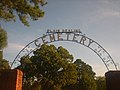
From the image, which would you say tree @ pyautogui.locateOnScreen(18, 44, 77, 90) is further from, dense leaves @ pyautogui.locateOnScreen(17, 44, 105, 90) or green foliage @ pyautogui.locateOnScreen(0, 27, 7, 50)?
green foliage @ pyautogui.locateOnScreen(0, 27, 7, 50)

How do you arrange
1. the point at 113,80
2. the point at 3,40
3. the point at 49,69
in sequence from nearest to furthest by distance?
the point at 113,80 → the point at 3,40 → the point at 49,69

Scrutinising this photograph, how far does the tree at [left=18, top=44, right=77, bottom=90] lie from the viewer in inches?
1580

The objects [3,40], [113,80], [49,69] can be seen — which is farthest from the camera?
[49,69]

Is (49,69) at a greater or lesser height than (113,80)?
greater

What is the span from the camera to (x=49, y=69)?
4041 cm

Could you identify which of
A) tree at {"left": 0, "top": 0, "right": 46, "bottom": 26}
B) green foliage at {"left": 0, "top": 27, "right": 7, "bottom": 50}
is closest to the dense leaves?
green foliage at {"left": 0, "top": 27, "right": 7, "bottom": 50}

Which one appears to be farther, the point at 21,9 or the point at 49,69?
the point at 49,69

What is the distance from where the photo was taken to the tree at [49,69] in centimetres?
4012

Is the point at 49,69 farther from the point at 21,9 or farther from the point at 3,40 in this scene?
the point at 21,9

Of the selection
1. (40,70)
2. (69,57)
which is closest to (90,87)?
(69,57)

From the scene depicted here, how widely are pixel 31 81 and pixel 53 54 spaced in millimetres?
5576

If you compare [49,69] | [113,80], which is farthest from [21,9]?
[49,69]

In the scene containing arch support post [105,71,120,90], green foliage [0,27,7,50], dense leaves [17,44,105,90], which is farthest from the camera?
dense leaves [17,44,105,90]

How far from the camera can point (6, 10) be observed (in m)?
12.9
